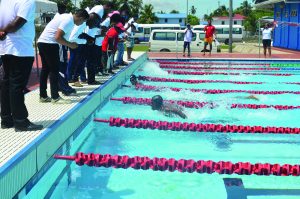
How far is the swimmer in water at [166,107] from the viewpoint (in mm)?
7215

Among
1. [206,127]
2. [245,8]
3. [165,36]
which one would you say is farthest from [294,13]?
[245,8]

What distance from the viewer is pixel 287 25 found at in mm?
26391

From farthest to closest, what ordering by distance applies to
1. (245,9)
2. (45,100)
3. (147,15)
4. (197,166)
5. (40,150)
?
(245,9) → (147,15) → (45,100) → (197,166) → (40,150)

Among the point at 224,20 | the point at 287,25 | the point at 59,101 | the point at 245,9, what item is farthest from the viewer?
the point at 245,9

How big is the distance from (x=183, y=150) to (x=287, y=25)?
22456mm

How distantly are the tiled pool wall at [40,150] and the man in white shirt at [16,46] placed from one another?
44 centimetres

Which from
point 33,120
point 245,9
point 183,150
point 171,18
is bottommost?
point 183,150

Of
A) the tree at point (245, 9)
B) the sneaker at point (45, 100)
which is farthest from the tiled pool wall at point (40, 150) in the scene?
the tree at point (245, 9)

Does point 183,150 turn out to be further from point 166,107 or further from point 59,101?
point 59,101

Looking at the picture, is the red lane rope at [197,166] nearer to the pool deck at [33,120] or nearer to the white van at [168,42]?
the pool deck at [33,120]

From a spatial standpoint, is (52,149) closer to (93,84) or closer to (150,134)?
(150,134)

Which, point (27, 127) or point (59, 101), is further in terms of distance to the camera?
point (59, 101)

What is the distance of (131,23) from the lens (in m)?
14.8

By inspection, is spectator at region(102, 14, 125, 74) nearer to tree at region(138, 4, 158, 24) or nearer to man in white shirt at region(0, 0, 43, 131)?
man in white shirt at region(0, 0, 43, 131)
